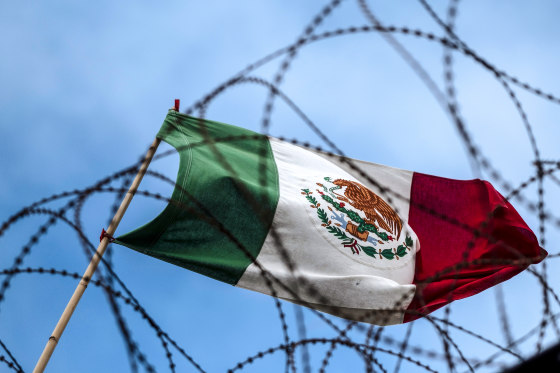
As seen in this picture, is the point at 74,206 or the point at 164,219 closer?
the point at 74,206

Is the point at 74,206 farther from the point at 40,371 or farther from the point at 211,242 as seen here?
the point at 211,242

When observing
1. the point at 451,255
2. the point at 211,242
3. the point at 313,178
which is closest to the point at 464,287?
the point at 451,255

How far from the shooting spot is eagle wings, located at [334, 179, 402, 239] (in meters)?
6.29

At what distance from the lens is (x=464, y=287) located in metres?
6.31

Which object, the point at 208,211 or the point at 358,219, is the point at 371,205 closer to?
the point at 358,219

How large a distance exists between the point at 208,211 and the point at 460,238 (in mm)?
3135

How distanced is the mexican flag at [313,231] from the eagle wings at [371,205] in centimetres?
1

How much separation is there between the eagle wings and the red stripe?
294mm

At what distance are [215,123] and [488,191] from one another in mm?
3187

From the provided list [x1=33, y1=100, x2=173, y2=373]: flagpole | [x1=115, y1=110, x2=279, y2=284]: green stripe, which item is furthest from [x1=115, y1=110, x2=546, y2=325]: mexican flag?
[x1=33, y1=100, x2=173, y2=373]: flagpole

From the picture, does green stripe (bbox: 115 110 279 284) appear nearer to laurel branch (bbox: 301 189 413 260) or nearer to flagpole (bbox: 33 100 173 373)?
flagpole (bbox: 33 100 173 373)

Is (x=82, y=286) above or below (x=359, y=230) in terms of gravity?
below

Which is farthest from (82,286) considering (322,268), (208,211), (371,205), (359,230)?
(371,205)

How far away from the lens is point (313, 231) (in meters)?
5.77
